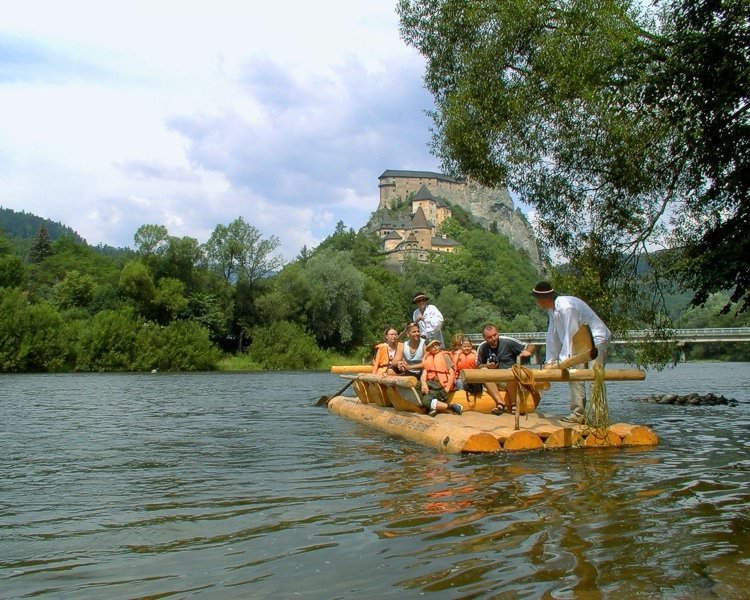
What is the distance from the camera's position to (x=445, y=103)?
62.5 feet

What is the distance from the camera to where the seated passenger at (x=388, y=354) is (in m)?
15.1

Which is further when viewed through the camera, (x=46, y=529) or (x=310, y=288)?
(x=310, y=288)

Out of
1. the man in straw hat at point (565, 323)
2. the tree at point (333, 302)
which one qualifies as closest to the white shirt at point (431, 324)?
the man in straw hat at point (565, 323)

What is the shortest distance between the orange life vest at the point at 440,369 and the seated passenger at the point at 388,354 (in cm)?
108

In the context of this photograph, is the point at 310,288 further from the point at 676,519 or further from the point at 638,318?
the point at 676,519

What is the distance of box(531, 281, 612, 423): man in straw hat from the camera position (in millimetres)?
11258

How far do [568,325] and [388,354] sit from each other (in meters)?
4.95

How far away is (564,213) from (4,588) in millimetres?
15199

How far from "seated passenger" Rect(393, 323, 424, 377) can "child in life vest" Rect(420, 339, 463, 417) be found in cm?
44

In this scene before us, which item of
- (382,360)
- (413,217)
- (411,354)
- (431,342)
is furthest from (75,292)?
(413,217)

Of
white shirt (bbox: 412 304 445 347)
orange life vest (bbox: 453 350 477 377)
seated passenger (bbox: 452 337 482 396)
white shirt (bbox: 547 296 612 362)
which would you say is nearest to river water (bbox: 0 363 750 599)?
white shirt (bbox: 547 296 612 362)

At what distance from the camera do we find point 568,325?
11.2 m

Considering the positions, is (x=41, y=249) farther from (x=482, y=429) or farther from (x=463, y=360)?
(x=482, y=429)

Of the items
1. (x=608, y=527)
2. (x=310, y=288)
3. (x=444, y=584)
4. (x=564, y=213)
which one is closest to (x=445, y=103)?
(x=564, y=213)
